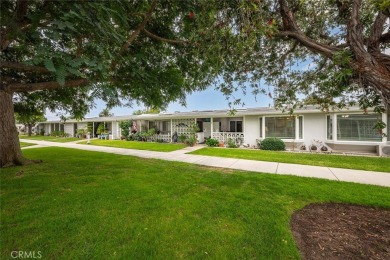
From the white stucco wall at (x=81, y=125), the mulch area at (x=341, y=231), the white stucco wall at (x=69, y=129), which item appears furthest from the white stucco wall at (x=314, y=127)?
the white stucco wall at (x=69, y=129)

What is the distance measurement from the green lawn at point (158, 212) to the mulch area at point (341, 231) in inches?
9.0

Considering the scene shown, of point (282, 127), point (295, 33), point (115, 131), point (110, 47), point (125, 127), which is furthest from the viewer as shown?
point (115, 131)

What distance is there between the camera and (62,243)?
2750mm

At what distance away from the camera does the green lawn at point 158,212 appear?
8.87ft

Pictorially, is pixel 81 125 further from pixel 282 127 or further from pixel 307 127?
pixel 307 127

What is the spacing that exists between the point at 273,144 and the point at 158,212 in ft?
37.9

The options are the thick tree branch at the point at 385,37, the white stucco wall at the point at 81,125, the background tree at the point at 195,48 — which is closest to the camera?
the background tree at the point at 195,48

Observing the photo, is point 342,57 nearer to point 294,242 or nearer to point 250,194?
point 294,242

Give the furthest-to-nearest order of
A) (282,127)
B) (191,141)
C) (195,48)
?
(191,141), (282,127), (195,48)

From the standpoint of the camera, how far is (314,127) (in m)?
13.1

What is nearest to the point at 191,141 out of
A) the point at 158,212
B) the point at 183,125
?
the point at 183,125

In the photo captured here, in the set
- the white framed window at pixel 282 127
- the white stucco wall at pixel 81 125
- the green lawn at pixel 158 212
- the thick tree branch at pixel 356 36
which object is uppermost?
the thick tree branch at pixel 356 36

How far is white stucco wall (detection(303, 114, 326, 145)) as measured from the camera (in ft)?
42.4

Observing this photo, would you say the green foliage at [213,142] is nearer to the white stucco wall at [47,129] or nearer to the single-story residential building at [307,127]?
the single-story residential building at [307,127]
